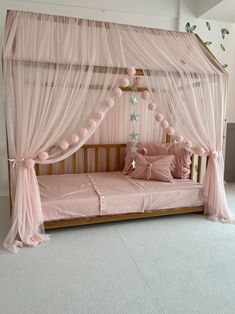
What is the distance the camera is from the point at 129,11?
4113 mm

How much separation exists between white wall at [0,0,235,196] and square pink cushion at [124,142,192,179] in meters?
1.90

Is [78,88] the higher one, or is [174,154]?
[78,88]

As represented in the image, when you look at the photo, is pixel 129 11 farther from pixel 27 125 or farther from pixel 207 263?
pixel 207 263

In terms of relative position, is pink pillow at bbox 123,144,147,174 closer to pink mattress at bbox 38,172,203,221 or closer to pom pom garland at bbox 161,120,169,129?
pink mattress at bbox 38,172,203,221

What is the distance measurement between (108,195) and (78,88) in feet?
3.86

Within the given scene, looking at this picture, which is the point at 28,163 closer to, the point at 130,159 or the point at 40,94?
the point at 40,94

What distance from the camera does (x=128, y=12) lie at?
4.11 meters

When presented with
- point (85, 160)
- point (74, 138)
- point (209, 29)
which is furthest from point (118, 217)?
point (209, 29)

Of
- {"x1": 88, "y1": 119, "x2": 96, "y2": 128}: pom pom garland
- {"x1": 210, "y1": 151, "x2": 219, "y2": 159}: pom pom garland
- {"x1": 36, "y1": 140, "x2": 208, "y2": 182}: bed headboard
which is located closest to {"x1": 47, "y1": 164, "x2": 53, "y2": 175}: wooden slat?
{"x1": 36, "y1": 140, "x2": 208, "y2": 182}: bed headboard

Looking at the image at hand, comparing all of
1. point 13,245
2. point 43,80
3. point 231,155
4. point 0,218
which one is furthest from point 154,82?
point 231,155

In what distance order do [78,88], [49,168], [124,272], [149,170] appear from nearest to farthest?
[124,272]
[78,88]
[149,170]
[49,168]

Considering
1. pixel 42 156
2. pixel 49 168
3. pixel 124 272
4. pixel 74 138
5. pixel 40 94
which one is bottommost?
pixel 124 272

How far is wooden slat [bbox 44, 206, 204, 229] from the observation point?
2.75 meters

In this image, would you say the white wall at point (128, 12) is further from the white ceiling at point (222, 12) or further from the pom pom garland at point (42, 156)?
the pom pom garland at point (42, 156)
